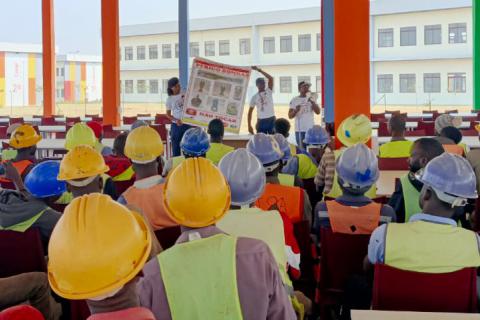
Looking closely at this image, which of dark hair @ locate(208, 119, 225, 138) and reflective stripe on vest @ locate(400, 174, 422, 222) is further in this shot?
dark hair @ locate(208, 119, 225, 138)

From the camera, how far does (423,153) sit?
3.84 meters

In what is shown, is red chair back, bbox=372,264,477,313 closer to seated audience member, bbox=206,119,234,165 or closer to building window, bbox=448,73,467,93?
seated audience member, bbox=206,119,234,165

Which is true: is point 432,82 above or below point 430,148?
above

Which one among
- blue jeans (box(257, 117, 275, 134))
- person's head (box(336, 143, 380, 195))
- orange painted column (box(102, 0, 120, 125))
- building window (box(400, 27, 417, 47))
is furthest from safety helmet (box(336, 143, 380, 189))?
building window (box(400, 27, 417, 47))

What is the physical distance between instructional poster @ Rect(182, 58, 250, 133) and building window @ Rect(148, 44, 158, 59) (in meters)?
24.3

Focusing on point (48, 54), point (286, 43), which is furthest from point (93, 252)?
point (286, 43)

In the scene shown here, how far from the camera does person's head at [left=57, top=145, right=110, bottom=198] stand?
3.31 m

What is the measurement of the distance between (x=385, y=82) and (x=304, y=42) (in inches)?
151

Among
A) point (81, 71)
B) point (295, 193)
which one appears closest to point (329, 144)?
point (295, 193)

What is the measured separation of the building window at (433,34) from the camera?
83.8ft

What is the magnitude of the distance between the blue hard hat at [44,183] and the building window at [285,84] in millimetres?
25747

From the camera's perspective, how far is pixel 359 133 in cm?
511

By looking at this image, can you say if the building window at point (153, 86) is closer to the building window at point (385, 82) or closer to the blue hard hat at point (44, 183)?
the building window at point (385, 82)

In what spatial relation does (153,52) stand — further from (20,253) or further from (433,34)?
(20,253)
